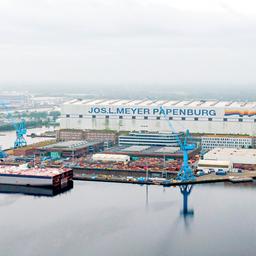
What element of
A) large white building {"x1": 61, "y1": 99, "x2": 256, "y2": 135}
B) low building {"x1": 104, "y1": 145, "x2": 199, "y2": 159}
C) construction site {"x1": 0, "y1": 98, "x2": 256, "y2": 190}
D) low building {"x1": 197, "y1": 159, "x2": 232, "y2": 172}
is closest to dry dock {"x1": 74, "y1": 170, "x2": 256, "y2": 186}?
construction site {"x1": 0, "y1": 98, "x2": 256, "y2": 190}

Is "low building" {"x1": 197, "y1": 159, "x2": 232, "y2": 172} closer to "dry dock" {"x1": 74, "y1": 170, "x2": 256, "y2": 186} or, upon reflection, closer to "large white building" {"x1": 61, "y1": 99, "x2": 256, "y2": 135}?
"dry dock" {"x1": 74, "y1": 170, "x2": 256, "y2": 186}

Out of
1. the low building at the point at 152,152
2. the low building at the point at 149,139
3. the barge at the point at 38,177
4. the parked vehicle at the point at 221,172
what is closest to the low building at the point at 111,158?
the low building at the point at 152,152

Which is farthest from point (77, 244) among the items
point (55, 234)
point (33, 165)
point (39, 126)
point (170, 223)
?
point (39, 126)

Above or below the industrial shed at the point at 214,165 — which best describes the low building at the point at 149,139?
above

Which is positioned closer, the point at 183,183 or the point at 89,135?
the point at 183,183

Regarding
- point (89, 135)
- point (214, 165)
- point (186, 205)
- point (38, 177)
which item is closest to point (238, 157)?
point (214, 165)

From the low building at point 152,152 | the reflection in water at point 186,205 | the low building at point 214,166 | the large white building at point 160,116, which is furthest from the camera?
the large white building at point 160,116

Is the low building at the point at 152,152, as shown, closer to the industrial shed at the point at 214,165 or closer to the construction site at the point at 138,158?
the construction site at the point at 138,158

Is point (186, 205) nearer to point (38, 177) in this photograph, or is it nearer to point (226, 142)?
point (38, 177)
